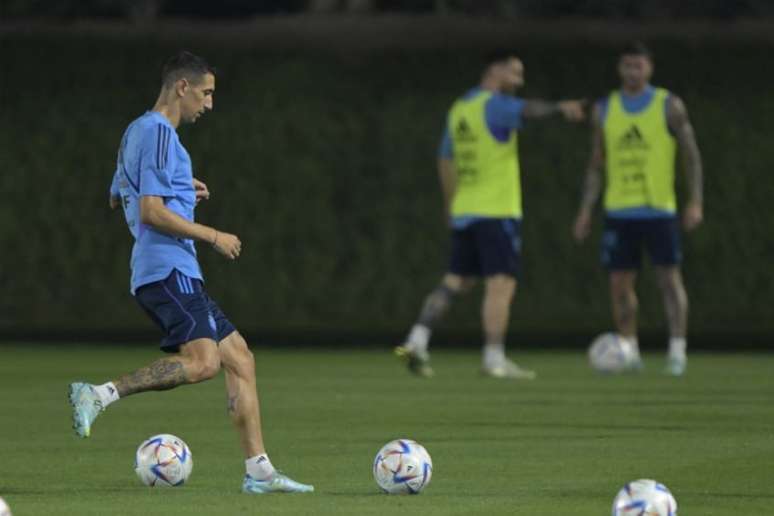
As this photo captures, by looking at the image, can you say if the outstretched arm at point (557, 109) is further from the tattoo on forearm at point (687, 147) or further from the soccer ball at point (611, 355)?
the soccer ball at point (611, 355)

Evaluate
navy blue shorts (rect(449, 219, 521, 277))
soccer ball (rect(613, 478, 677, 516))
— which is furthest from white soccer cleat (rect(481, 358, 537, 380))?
soccer ball (rect(613, 478, 677, 516))

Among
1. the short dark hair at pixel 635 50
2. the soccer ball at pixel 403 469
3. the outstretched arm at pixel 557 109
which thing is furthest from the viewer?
the short dark hair at pixel 635 50

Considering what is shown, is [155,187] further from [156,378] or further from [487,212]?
[487,212]

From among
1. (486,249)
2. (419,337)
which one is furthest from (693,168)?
(419,337)

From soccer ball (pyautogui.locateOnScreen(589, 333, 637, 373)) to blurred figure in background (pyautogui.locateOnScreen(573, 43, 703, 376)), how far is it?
8.4 inches

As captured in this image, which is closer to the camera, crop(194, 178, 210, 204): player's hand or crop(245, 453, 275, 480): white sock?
→ crop(245, 453, 275, 480): white sock

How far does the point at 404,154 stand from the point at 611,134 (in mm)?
5704

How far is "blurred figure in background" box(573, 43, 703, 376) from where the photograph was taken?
59.8 ft

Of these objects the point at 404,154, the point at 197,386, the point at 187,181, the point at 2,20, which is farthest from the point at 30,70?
the point at 187,181

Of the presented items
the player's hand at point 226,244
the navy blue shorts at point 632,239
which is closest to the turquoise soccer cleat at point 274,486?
the player's hand at point 226,244

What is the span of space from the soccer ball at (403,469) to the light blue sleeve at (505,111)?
8132mm

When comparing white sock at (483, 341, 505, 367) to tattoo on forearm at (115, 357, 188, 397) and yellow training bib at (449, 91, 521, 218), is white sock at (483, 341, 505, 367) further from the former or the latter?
tattoo on forearm at (115, 357, 188, 397)

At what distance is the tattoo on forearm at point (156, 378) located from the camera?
10.0m

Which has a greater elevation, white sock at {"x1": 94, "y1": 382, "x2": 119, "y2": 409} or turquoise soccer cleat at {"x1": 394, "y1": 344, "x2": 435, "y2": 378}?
white sock at {"x1": 94, "y1": 382, "x2": 119, "y2": 409}
